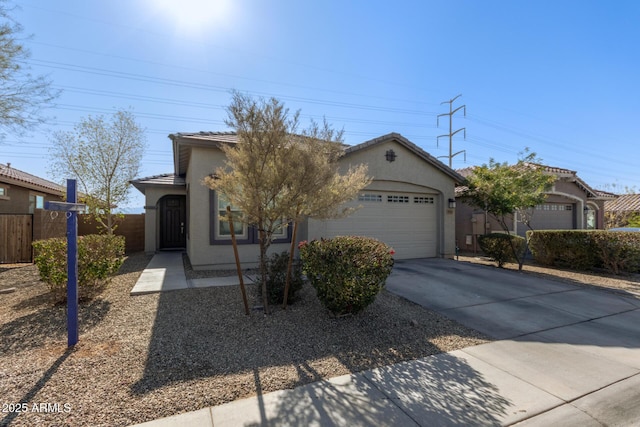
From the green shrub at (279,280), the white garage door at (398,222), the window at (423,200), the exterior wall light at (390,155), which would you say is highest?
the exterior wall light at (390,155)

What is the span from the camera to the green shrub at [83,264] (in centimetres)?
542

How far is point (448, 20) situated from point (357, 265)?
9903mm

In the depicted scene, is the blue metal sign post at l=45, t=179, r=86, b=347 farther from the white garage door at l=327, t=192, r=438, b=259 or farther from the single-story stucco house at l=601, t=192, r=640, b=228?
the single-story stucco house at l=601, t=192, r=640, b=228

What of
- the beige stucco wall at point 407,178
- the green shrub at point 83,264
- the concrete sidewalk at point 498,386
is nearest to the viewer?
the concrete sidewalk at point 498,386

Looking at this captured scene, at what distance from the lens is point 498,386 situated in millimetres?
3320

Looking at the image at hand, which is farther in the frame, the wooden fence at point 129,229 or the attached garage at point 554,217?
the attached garage at point 554,217

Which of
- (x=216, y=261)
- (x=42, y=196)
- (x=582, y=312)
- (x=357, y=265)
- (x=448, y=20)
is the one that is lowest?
(x=582, y=312)

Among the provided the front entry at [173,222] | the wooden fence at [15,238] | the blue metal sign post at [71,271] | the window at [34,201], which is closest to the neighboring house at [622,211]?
the front entry at [173,222]

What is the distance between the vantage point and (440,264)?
34.0 ft

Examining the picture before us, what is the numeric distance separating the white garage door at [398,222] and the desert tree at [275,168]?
508cm

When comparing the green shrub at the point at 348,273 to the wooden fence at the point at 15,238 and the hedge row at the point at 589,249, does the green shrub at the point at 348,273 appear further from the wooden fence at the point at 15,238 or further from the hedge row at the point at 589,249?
the wooden fence at the point at 15,238

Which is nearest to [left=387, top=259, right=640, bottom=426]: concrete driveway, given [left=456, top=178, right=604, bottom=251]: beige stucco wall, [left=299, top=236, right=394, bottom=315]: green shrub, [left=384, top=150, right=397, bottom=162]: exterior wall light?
[left=299, top=236, right=394, bottom=315]: green shrub

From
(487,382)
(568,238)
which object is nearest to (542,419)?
(487,382)

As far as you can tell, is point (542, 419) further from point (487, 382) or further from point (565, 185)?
point (565, 185)
